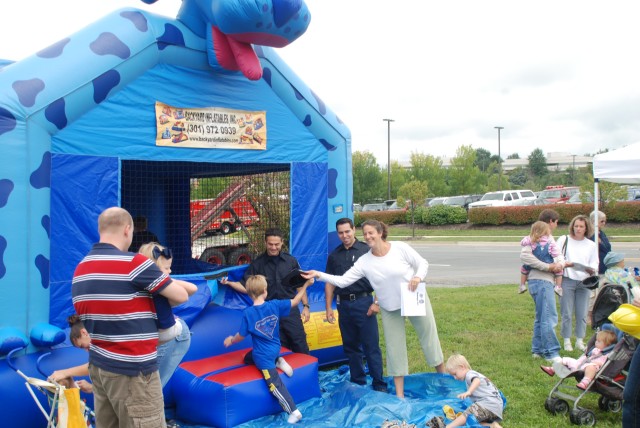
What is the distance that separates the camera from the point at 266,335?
5012 millimetres

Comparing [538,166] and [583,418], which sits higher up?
[538,166]

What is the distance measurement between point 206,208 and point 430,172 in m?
37.8

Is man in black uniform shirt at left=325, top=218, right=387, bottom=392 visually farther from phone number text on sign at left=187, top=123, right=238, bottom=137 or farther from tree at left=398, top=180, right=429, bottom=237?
tree at left=398, top=180, right=429, bottom=237

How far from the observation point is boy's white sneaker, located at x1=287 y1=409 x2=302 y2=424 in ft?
16.0

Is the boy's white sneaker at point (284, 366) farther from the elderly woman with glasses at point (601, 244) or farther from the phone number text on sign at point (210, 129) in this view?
the elderly woman with glasses at point (601, 244)

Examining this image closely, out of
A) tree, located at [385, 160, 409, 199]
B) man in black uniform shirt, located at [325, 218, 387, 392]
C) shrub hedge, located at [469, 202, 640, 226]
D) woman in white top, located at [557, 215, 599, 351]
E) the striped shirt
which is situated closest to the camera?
the striped shirt

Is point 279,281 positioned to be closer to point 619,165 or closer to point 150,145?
point 150,145

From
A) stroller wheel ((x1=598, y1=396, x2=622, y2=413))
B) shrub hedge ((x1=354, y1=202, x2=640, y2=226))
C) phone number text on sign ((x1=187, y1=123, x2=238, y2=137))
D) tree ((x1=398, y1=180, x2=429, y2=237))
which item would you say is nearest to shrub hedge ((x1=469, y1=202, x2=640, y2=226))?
shrub hedge ((x1=354, y1=202, x2=640, y2=226))

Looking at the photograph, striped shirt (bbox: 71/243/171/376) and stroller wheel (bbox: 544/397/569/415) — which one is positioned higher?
striped shirt (bbox: 71/243/171/376)

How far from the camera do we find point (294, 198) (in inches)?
256

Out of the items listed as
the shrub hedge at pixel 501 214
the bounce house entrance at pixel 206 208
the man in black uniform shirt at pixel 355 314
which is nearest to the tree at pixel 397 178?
the shrub hedge at pixel 501 214

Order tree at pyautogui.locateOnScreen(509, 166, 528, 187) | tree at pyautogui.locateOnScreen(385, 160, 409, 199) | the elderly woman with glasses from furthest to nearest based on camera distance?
tree at pyautogui.locateOnScreen(509, 166, 528, 187) < tree at pyautogui.locateOnScreen(385, 160, 409, 199) < the elderly woman with glasses

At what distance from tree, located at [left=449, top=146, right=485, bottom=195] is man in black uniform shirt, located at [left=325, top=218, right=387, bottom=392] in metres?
40.8

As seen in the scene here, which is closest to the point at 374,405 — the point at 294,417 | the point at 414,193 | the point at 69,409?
the point at 294,417
